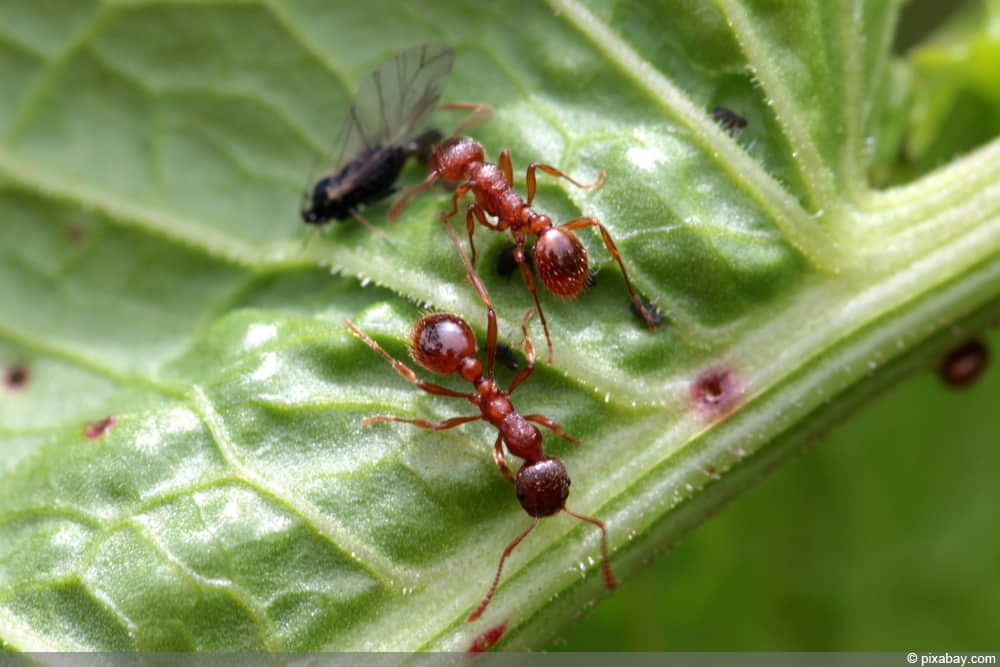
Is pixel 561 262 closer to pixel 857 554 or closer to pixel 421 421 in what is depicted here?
pixel 421 421

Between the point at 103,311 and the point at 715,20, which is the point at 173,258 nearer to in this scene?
the point at 103,311

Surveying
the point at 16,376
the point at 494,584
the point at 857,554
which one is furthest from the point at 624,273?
the point at 16,376

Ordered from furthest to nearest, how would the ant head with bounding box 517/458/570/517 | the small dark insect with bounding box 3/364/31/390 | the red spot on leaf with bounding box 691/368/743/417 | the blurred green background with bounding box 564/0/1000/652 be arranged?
the blurred green background with bounding box 564/0/1000/652
the small dark insect with bounding box 3/364/31/390
the red spot on leaf with bounding box 691/368/743/417
the ant head with bounding box 517/458/570/517

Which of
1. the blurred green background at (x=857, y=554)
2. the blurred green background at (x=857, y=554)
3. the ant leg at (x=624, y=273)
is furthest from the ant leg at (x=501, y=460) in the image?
the blurred green background at (x=857, y=554)

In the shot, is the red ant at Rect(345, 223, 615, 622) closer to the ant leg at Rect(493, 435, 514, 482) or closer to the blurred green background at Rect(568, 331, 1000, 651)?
the ant leg at Rect(493, 435, 514, 482)

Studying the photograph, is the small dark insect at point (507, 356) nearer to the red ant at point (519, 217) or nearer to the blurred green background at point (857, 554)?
the red ant at point (519, 217)

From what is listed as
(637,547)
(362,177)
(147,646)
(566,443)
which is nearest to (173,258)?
(362,177)

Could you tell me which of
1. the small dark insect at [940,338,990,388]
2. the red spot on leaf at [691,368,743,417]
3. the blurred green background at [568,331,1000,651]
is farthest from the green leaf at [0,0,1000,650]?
the blurred green background at [568,331,1000,651]
